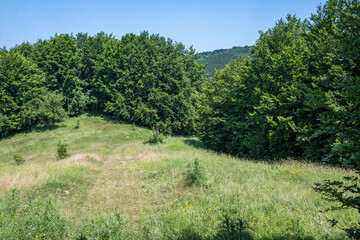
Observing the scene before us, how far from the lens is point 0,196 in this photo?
8.59 metres

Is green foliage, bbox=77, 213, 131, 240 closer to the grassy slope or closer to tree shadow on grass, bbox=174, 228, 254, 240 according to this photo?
the grassy slope

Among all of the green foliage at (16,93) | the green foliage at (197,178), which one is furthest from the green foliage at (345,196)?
the green foliage at (16,93)

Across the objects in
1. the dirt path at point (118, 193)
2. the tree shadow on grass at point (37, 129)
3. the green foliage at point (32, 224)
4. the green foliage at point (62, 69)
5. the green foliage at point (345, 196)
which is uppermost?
the green foliage at point (62, 69)

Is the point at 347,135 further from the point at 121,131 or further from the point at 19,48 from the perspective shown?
the point at 19,48

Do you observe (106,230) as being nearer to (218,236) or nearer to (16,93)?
(218,236)

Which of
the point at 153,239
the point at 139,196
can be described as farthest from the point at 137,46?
the point at 153,239

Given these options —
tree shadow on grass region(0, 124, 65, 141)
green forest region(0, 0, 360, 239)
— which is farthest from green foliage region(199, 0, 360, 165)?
tree shadow on grass region(0, 124, 65, 141)

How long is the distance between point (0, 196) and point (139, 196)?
568 centimetres

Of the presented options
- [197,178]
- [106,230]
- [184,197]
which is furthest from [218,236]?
[197,178]

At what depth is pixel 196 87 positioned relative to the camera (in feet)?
164

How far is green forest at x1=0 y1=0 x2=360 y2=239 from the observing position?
54.3ft

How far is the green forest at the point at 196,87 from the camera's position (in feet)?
54.3

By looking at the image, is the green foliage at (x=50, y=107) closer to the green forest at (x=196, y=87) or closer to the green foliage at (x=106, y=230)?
the green forest at (x=196, y=87)

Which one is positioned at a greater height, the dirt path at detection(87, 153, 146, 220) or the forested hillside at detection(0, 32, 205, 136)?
the forested hillside at detection(0, 32, 205, 136)
